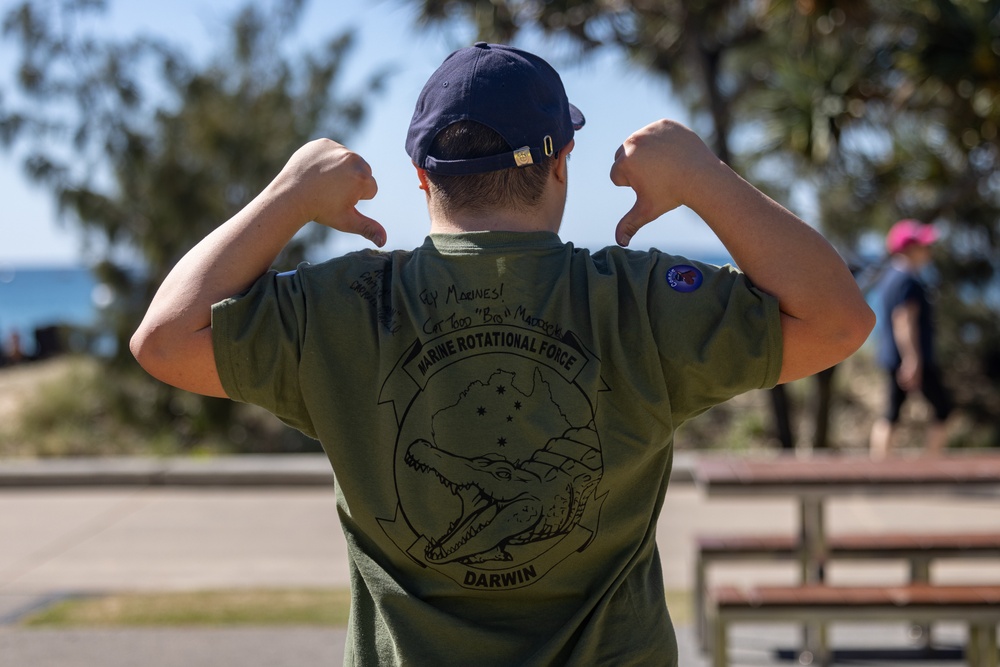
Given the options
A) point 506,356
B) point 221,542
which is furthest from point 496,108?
point 221,542

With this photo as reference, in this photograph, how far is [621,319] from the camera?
1.51 meters

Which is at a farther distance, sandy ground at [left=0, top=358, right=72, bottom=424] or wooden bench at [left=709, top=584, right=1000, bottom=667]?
sandy ground at [left=0, top=358, right=72, bottom=424]

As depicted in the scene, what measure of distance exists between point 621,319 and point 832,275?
31 cm

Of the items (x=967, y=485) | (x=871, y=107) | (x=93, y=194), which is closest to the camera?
(x=967, y=485)

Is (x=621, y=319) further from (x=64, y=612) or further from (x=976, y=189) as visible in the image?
(x=976, y=189)

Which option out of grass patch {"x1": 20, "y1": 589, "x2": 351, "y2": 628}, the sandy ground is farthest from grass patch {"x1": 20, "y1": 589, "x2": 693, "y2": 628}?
the sandy ground

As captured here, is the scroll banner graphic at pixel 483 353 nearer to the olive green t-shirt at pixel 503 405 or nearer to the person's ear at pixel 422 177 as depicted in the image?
the olive green t-shirt at pixel 503 405

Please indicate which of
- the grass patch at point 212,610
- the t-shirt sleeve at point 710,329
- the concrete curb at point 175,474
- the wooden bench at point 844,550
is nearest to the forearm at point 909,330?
the concrete curb at point 175,474

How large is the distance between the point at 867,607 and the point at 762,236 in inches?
99.3

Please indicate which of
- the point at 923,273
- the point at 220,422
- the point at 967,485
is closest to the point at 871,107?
the point at 923,273

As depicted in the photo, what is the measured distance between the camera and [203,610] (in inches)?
199

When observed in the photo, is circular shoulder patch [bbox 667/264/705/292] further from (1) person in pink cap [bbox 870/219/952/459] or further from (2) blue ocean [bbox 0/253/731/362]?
(2) blue ocean [bbox 0/253/731/362]

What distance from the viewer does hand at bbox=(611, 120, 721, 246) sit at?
1.56m

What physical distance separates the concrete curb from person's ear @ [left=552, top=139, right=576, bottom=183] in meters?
6.16
